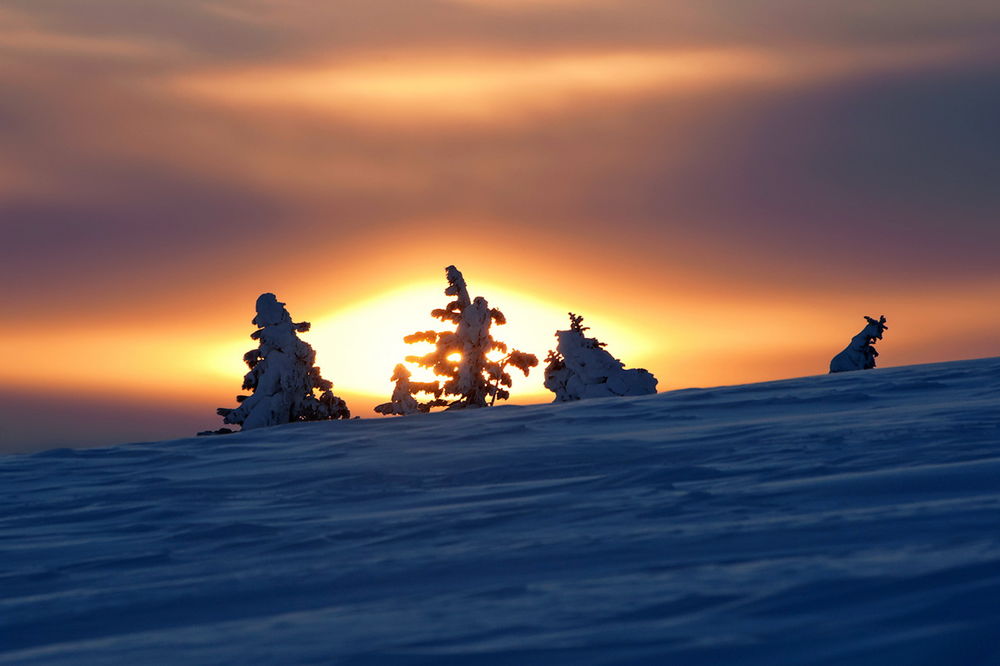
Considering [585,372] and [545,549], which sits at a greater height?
[585,372]

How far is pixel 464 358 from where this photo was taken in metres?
37.3

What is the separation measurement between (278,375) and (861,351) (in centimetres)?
1718

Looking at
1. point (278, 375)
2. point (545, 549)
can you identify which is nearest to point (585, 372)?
point (278, 375)

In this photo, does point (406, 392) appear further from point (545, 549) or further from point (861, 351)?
point (545, 549)

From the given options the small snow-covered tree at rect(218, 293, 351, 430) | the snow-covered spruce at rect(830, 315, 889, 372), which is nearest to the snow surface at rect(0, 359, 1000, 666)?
the small snow-covered tree at rect(218, 293, 351, 430)

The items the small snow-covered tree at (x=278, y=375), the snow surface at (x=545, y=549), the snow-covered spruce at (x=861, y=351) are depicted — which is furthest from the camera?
the snow-covered spruce at (x=861, y=351)

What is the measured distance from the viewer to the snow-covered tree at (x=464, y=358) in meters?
36.9

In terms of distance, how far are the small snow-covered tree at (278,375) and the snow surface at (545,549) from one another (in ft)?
63.1

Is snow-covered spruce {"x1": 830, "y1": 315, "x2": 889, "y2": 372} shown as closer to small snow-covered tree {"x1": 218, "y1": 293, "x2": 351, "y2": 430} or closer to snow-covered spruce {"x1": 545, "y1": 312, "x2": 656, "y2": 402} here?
snow-covered spruce {"x1": 545, "y1": 312, "x2": 656, "y2": 402}

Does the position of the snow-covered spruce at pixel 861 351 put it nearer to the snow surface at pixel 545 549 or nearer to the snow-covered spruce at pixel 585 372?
the snow-covered spruce at pixel 585 372

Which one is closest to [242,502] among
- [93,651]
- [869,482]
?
[93,651]

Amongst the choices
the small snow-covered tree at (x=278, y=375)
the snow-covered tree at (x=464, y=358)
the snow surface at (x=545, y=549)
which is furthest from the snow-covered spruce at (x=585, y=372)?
the snow surface at (x=545, y=549)

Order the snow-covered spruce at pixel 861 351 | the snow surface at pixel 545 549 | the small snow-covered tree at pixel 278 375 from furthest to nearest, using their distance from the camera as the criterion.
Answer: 1. the snow-covered spruce at pixel 861 351
2. the small snow-covered tree at pixel 278 375
3. the snow surface at pixel 545 549

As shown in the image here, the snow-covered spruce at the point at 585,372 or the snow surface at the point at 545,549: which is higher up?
the snow-covered spruce at the point at 585,372
